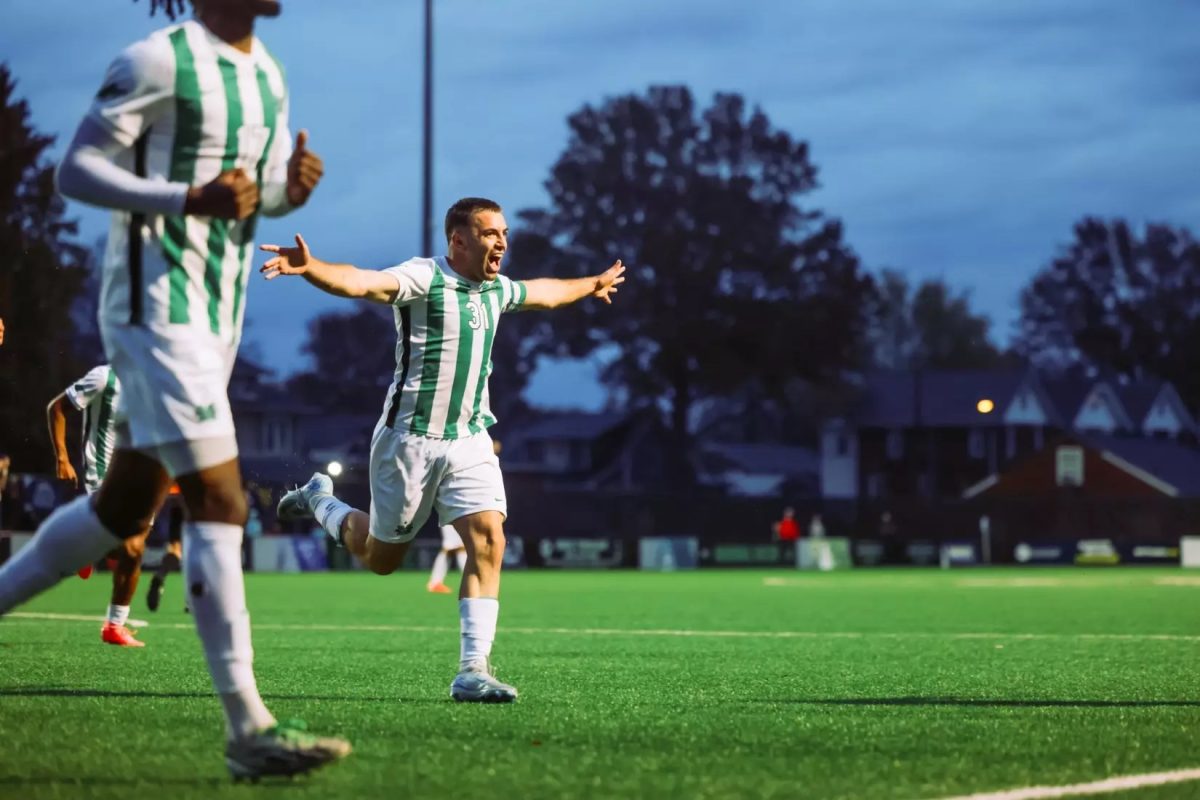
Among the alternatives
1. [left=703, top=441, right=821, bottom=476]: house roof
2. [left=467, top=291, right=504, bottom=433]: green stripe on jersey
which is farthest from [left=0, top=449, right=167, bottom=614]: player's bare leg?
[left=703, top=441, right=821, bottom=476]: house roof

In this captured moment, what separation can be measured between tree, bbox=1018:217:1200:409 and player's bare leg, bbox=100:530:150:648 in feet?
367

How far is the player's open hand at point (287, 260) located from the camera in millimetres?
7195

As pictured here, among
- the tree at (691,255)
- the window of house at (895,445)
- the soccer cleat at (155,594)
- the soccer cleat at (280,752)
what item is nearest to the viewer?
the soccer cleat at (280,752)

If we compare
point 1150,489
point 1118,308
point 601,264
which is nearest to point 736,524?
point 601,264

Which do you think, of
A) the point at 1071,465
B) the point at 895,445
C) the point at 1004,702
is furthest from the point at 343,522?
the point at 895,445

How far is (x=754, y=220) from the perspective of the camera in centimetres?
8119

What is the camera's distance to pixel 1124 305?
399ft

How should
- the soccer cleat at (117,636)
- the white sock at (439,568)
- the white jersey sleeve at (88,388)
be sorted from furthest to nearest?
1. the white sock at (439,568)
2. the white jersey sleeve at (88,388)
3. the soccer cleat at (117,636)

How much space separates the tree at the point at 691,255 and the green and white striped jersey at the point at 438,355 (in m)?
68.1

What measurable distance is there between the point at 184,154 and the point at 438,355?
3126 millimetres

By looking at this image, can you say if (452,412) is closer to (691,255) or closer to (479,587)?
(479,587)

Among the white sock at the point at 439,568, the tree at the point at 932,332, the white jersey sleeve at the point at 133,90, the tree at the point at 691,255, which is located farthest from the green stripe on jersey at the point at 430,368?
the tree at the point at 932,332

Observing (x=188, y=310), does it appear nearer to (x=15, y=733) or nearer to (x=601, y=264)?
(x=15, y=733)

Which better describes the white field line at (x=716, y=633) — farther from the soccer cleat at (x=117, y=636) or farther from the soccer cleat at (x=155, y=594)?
the soccer cleat at (x=117, y=636)
